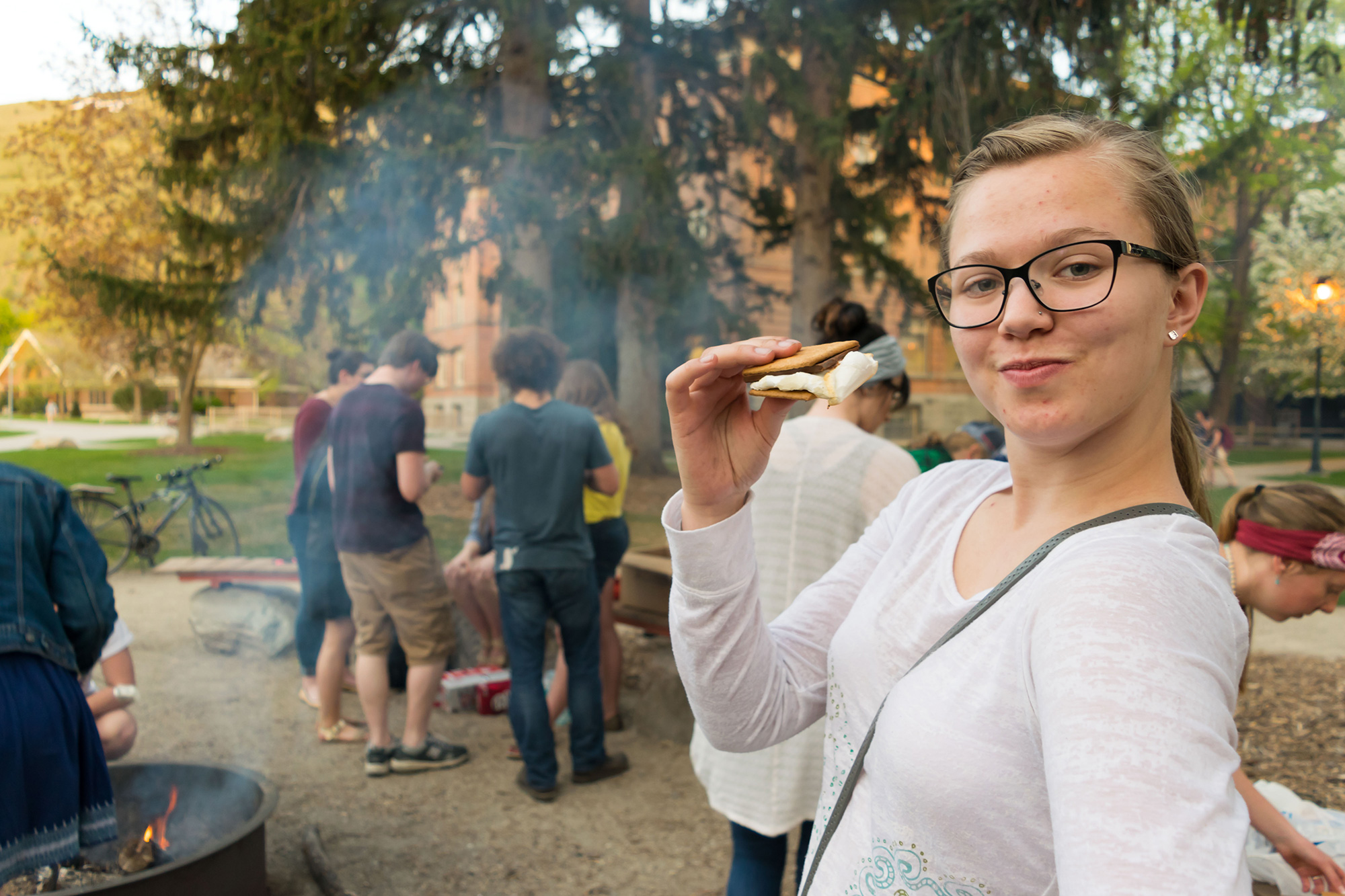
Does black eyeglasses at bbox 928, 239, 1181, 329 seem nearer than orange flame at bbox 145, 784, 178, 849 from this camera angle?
Yes

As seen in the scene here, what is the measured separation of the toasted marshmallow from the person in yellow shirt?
3.63 meters

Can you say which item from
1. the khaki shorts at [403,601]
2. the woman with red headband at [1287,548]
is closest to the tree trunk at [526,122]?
the khaki shorts at [403,601]

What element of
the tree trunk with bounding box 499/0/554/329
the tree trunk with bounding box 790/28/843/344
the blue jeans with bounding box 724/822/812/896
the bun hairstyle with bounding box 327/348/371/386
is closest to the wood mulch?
the blue jeans with bounding box 724/822/812/896

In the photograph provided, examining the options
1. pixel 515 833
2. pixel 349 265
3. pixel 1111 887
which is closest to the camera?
pixel 1111 887

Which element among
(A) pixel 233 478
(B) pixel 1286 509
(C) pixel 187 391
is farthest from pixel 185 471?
(B) pixel 1286 509

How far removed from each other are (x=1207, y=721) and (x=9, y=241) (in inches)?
417

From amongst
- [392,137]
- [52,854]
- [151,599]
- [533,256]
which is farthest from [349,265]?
[52,854]

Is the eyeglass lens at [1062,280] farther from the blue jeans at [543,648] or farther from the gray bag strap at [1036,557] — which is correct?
the blue jeans at [543,648]

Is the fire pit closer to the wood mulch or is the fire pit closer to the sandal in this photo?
the sandal

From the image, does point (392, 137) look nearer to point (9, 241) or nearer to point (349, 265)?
point (349, 265)

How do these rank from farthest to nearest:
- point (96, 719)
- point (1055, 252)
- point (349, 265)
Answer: point (349, 265) → point (96, 719) → point (1055, 252)

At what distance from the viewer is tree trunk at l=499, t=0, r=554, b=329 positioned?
994 centimetres

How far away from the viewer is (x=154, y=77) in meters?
9.51

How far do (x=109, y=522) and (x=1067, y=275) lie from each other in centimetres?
1022
